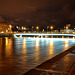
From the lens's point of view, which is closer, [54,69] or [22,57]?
[54,69]

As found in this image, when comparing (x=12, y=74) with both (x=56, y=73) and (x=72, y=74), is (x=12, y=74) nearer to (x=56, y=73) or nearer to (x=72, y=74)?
(x=56, y=73)

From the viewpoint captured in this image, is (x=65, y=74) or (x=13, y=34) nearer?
(x=65, y=74)

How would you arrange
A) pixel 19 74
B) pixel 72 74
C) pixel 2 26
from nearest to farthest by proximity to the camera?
pixel 72 74 → pixel 19 74 → pixel 2 26

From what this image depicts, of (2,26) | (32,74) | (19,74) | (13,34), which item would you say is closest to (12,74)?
(19,74)

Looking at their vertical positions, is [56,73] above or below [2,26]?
below

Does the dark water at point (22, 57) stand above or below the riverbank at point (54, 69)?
below

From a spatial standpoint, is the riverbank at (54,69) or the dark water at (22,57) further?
the dark water at (22,57)

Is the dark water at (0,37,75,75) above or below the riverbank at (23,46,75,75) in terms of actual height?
below

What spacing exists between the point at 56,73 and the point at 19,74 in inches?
85.5

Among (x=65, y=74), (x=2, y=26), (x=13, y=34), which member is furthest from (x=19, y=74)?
(x=2, y=26)

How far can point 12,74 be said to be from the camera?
9422 millimetres

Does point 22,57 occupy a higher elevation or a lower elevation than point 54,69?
lower

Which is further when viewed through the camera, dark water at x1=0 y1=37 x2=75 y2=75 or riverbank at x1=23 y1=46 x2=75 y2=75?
dark water at x1=0 y1=37 x2=75 y2=75

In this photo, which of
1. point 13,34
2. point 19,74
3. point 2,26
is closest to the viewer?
point 19,74
